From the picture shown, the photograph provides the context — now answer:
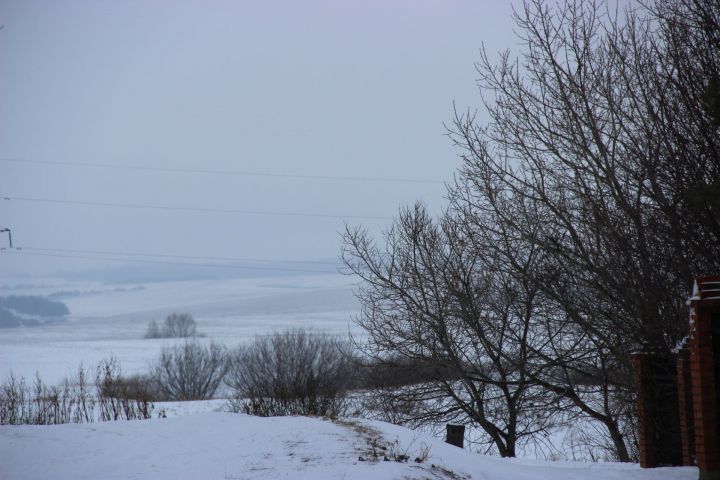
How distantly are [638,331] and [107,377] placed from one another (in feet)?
39.5

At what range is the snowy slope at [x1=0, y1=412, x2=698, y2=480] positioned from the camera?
328 inches

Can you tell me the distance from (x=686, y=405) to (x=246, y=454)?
5.91 m

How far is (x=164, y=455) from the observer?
927 cm

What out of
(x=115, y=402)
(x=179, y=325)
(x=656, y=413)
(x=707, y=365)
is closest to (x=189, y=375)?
(x=115, y=402)

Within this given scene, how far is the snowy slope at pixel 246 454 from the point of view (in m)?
8.34

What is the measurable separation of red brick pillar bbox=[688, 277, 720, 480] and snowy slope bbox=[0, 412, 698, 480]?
43.7 inches

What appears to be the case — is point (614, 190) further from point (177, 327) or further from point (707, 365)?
point (177, 327)

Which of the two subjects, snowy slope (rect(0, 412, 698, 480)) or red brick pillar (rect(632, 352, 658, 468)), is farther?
red brick pillar (rect(632, 352, 658, 468))

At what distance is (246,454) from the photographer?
905 cm

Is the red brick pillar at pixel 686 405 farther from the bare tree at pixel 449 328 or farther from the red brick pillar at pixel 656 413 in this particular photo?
the bare tree at pixel 449 328

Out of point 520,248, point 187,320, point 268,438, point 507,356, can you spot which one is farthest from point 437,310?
point 187,320

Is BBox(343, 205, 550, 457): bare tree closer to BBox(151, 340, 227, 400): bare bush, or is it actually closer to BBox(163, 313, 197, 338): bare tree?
BBox(151, 340, 227, 400): bare bush

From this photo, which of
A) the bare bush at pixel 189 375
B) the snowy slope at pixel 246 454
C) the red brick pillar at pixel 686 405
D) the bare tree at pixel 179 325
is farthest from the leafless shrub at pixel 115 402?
the bare tree at pixel 179 325

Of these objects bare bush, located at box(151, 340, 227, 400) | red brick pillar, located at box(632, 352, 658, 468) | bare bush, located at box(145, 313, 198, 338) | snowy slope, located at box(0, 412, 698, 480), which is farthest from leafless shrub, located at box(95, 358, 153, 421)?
bare bush, located at box(145, 313, 198, 338)
